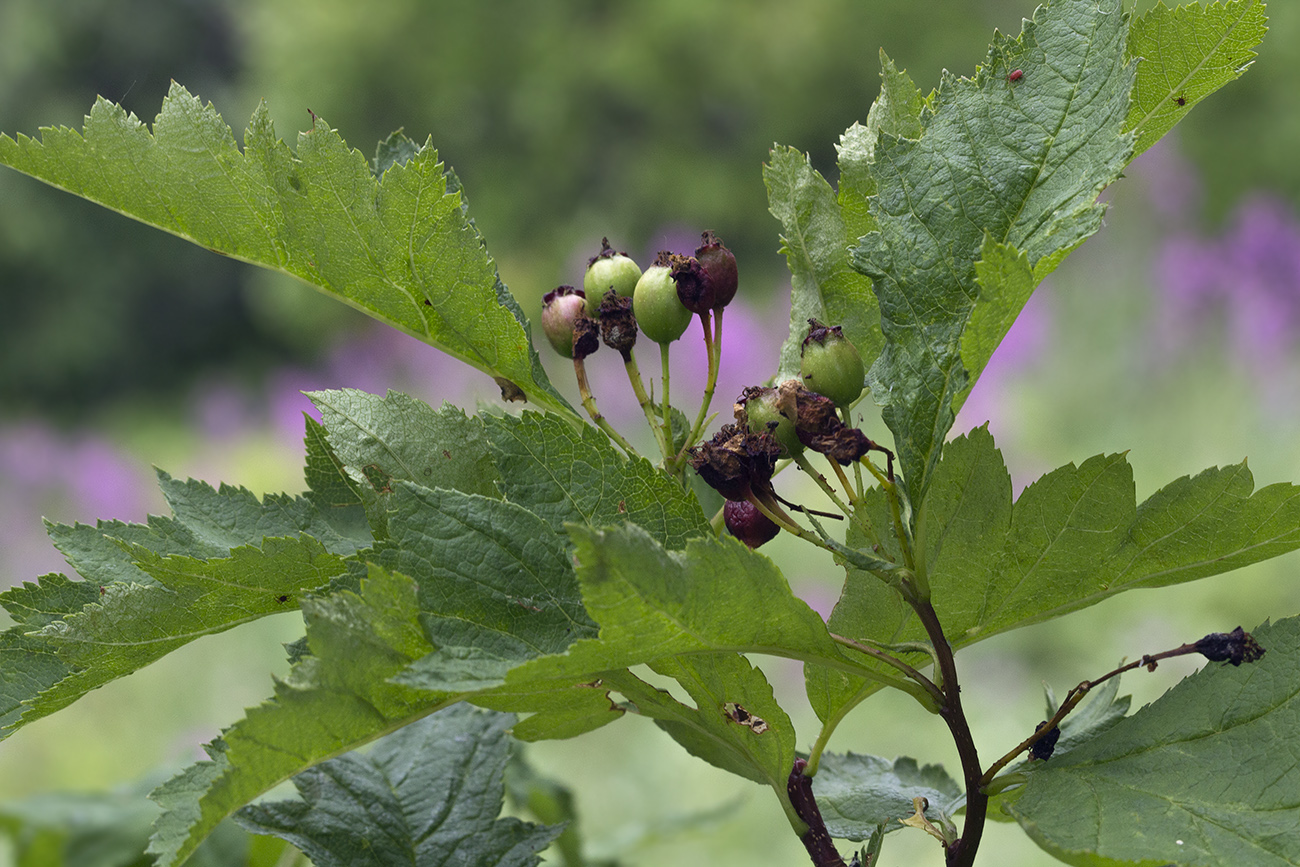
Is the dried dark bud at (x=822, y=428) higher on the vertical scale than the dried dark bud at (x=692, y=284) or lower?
lower

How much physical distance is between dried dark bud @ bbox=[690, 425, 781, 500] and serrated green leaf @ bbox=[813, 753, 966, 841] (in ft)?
0.66

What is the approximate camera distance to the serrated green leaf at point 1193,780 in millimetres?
421

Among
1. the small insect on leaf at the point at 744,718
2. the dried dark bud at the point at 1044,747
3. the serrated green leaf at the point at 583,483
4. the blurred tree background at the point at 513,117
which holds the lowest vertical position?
the dried dark bud at the point at 1044,747

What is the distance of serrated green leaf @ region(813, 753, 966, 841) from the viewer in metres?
0.59

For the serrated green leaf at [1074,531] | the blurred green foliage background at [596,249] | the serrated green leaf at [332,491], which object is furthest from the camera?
the blurred green foliage background at [596,249]

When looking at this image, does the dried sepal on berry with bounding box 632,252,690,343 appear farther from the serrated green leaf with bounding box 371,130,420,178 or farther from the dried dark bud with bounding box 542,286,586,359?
the serrated green leaf with bounding box 371,130,420,178

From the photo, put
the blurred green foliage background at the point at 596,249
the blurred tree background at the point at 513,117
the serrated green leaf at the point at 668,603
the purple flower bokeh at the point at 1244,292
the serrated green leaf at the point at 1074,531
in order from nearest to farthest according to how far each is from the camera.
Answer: the serrated green leaf at the point at 668,603 < the serrated green leaf at the point at 1074,531 < the blurred green foliage background at the point at 596,249 < the purple flower bokeh at the point at 1244,292 < the blurred tree background at the point at 513,117

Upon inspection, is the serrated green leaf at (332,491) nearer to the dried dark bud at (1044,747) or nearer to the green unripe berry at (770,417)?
the green unripe berry at (770,417)

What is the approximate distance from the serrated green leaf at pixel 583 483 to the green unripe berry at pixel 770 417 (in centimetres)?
5

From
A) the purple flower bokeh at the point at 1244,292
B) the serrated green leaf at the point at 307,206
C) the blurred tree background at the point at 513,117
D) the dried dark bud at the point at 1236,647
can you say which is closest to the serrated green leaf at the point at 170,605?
the serrated green leaf at the point at 307,206

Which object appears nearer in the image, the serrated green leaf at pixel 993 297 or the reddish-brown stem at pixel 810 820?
the serrated green leaf at pixel 993 297

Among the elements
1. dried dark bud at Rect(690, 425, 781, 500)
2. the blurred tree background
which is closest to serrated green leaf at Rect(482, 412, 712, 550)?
dried dark bud at Rect(690, 425, 781, 500)

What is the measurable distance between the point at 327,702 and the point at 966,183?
33 cm

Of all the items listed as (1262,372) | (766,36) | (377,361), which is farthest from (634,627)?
(766,36)
